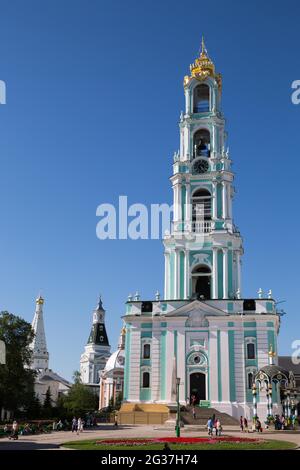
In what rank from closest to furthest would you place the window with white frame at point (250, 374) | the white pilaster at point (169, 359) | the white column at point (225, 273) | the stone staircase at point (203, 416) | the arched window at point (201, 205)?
the stone staircase at point (203, 416), the window with white frame at point (250, 374), the white pilaster at point (169, 359), the white column at point (225, 273), the arched window at point (201, 205)

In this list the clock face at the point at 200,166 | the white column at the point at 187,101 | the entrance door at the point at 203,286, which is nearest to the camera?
the entrance door at the point at 203,286

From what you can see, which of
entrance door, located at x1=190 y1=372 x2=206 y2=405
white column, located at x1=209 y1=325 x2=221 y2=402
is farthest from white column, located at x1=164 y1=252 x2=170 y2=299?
entrance door, located at x1=190 y1=372 x2=206 y2=405

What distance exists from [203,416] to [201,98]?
36.3m

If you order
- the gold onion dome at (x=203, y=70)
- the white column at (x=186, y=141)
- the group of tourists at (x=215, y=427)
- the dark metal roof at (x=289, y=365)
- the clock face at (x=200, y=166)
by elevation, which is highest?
the gold onion dome at (x=203, y=70)

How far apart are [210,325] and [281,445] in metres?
26.0

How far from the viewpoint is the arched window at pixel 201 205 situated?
56031mm

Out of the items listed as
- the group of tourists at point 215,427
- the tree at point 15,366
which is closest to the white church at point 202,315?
the tree at point 15,366

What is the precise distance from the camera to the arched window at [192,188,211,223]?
184 feet

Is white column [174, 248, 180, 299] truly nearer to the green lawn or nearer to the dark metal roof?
the green lawn

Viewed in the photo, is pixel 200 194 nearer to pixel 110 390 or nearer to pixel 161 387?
pixel 161 387

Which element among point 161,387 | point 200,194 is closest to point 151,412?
point 161,387

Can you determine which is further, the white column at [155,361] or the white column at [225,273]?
the white column at [225,273]

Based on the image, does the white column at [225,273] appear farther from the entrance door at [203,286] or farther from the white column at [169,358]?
the white column at [169,358]

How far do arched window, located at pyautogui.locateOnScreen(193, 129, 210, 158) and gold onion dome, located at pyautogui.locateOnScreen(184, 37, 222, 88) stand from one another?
6061 millimetres
